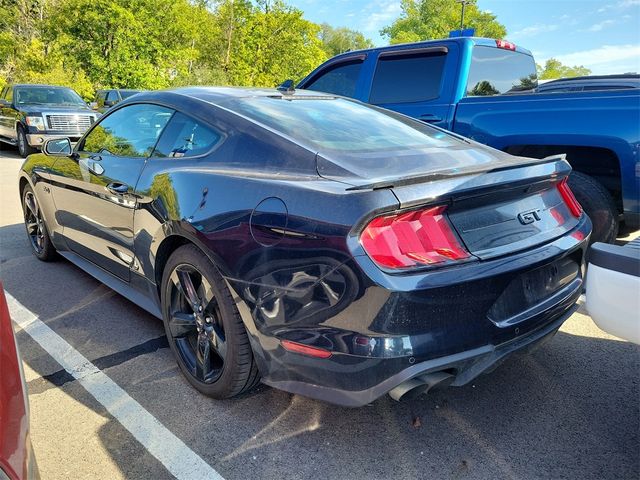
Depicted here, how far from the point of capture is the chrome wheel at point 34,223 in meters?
4.60

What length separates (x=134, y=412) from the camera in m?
2.50

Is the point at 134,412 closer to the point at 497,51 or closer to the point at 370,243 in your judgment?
the point at 370,243

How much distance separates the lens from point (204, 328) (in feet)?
8.41

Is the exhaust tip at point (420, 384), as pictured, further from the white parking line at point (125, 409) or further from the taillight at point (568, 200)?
the taillight at point (568, 200)

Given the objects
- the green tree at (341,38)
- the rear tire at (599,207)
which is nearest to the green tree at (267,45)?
the rear tire at (599,207)

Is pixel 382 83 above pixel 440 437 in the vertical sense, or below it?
above

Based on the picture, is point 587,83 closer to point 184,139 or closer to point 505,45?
point 505,45

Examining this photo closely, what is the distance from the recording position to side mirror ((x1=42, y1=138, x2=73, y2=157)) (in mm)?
3869

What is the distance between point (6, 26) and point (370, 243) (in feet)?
124

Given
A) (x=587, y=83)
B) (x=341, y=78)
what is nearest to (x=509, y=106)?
(x=341, y=78)

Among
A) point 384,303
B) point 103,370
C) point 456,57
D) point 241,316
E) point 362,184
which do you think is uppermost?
point 456,57

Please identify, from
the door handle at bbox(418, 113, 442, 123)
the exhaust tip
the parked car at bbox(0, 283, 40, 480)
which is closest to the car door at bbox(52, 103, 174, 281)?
the parked car at bbox(0, 283, 40, 480)

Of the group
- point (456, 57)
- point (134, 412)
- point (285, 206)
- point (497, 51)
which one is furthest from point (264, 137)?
point (497, 51)

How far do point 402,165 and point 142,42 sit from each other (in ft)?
90.4
